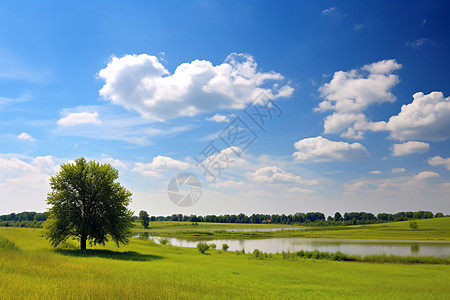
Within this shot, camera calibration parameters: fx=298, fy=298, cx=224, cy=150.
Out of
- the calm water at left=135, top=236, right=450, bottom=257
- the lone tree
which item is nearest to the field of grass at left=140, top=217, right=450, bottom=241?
the calm water at left=135, top=236, right=450, bottom=257

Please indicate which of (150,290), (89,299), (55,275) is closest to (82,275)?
(55,275)

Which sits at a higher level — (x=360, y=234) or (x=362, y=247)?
(x=362, y=247)

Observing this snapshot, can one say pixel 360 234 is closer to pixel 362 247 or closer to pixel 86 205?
pixel 362 247

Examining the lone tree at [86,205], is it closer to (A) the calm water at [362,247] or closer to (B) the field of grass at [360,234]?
(A) the calm water at [362,247]

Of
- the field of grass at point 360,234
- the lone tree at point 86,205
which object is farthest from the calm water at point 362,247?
the lone tree at point 86,205

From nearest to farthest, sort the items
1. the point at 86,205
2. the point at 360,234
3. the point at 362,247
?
1. the point at 86,205
2. the point at 362,247
3. the point at 360,234

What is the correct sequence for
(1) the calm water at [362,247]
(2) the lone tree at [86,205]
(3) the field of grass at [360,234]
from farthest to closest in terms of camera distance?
(3) the field of grass at [360,234] < (1) the calm water at [362,247] < (2) the lone tree at [86,205]

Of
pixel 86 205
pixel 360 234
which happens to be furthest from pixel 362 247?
pixel 86 205

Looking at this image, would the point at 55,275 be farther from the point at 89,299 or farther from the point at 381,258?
the point at 381,258

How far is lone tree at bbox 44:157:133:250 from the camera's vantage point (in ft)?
135

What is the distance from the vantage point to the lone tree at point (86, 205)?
41.2 metres

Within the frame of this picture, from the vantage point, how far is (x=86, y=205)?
42875 mm

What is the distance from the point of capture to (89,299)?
31.4 feet

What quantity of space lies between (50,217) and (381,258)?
168 ft
